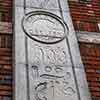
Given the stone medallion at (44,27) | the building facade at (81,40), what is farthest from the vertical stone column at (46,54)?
the building facade at (81,40)

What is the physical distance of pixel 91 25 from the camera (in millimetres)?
4484

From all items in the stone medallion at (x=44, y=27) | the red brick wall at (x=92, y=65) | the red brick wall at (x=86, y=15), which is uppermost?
the red brick wall at (x=86, y=15)

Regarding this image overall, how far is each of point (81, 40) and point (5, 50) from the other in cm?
103

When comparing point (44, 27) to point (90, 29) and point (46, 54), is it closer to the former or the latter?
point (46, 54)

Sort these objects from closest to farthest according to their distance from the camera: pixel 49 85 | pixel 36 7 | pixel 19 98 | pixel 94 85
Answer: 1. pixel 19 98
2. pixel 49 85
3. pixel 94 85
4. pixel 36 7

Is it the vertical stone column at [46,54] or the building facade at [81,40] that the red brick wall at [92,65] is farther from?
the vertical stone column at [46,54]

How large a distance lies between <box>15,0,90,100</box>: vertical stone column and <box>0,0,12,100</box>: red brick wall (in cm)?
14

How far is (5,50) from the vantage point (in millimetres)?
3861

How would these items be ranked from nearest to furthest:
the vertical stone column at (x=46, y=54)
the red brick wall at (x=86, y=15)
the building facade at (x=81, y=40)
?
the vertical stone column at (x=46, y=54), the building facade at (x=81, y=40), the red brick wall at (x=86, y=15)

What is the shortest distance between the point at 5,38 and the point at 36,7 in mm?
703

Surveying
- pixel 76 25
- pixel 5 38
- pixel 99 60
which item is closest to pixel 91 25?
pixel 76 25

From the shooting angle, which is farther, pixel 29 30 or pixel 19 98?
pixel 29 30

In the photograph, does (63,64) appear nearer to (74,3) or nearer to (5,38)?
(5,38)

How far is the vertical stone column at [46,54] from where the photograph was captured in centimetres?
343
